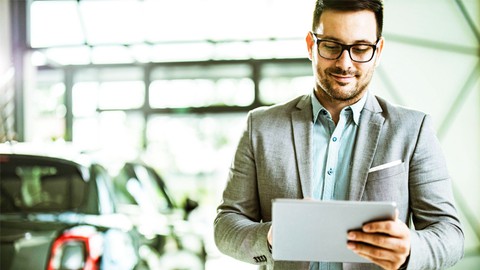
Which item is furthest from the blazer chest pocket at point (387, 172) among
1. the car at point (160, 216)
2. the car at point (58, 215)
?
the car at point (160, 216)

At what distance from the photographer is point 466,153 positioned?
4305 millimetres

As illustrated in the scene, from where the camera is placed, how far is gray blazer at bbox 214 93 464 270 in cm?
169

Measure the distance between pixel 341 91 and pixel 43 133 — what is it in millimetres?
6472

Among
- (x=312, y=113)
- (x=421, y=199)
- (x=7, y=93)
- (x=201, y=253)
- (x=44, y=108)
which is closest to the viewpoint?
(x=421, y=199)

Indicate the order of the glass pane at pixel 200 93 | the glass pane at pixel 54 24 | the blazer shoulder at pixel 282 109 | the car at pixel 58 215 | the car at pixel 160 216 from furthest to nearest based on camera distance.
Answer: the glass pane at pixel 54 24, the glass pane at pixel 200 93, the car at pixel 160 216, the car at pixel 58 215, the blazer shoulder at pixel 282 109

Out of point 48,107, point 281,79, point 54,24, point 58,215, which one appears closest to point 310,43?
point 58,215

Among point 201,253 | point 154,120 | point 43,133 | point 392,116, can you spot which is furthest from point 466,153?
point 43,133

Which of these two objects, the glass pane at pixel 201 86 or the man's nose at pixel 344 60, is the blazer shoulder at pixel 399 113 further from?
the glass pane at pixel 201 86

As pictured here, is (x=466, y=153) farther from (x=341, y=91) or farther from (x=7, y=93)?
(x=7, y=93)

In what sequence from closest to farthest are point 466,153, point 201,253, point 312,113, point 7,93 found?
point 312,113
point 466,153
point 201,253
point 7,93

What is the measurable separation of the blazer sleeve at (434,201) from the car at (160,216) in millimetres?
1928

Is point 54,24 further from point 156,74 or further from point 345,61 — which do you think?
point 345,61

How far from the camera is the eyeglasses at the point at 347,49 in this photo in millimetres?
1724

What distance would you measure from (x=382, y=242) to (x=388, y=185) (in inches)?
11.3
